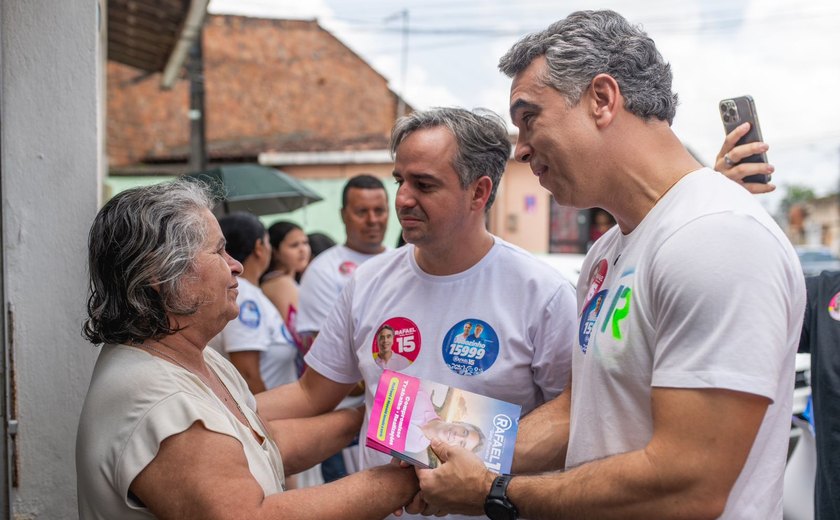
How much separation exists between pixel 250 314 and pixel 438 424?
2.39 meters

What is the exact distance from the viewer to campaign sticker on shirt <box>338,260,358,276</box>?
4668 millimetres

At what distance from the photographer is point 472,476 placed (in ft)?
5.99

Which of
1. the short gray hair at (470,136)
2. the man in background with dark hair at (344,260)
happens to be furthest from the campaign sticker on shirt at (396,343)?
the man in background with dark hair at (344,260)

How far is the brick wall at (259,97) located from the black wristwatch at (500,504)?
15.7 meters

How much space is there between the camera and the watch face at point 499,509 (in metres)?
1.72

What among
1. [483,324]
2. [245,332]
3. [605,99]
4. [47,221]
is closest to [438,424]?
[483,324]

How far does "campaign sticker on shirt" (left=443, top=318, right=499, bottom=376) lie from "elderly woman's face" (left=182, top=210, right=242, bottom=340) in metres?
0.68

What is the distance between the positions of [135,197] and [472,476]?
114 centimetres

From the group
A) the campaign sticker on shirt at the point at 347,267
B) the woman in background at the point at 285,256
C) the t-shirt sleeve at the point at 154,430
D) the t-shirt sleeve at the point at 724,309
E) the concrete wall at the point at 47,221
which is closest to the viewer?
the t-shirt sleeve at the point at 724,309

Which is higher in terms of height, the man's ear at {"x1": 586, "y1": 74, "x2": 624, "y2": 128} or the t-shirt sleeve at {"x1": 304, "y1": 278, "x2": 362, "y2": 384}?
the man's ear at {"x1": 586, "y1": 74, "x2": 624, "y2": 128}

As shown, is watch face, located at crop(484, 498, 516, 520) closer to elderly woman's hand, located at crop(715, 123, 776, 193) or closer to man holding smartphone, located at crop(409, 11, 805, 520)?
man holding smartphone, located at crop(409, 11, 805, 520)

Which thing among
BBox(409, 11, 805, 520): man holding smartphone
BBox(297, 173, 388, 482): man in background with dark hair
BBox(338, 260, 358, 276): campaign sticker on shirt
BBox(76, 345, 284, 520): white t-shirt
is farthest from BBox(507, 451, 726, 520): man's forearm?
BBox(338, 260, 358, 276): campaign sticker on shirt

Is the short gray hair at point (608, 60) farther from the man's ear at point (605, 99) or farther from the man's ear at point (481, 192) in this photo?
the man's ear at point (481, 192)

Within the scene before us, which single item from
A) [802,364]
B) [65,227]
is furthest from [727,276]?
[802,364]
